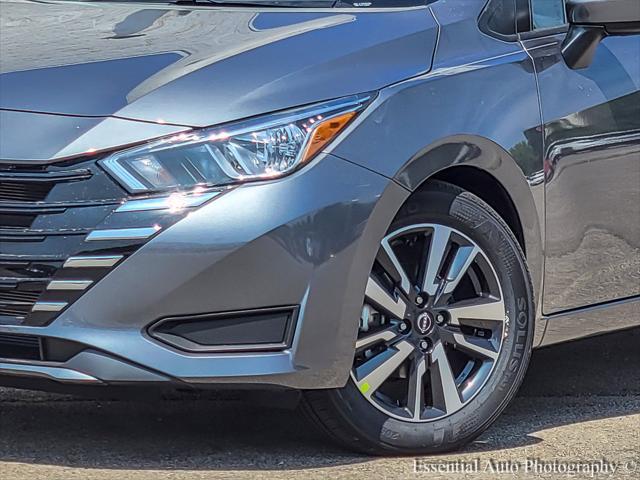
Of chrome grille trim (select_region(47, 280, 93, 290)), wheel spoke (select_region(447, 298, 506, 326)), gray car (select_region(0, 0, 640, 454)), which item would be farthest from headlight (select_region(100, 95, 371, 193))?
wheel spoke (select_region(447, 298, 506, 326))

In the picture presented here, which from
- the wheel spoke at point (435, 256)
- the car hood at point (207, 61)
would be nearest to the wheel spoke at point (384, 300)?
the wheel spoke at point (435, 256)

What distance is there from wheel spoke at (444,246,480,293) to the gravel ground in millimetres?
518

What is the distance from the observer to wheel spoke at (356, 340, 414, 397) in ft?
12.7

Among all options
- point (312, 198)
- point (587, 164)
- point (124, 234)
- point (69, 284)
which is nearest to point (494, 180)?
point (587, 164)

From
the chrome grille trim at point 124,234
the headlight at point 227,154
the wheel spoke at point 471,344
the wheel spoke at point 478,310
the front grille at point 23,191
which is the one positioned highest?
the headlight at point 227,154

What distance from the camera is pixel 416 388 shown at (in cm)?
398

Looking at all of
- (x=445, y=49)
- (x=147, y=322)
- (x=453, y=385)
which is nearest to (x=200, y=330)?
(x=147, y=322)

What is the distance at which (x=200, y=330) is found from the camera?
3.62 m

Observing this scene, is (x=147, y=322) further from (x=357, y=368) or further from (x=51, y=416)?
(x=51, y=416)

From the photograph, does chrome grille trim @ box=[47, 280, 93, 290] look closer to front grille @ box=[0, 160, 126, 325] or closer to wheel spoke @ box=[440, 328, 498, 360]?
front grille @ box=[0, 160, 126, 325]

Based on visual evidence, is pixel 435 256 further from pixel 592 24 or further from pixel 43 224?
pixel 43 224

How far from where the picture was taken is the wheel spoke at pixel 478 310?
404 cm

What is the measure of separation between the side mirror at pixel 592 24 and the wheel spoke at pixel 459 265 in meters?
0.74

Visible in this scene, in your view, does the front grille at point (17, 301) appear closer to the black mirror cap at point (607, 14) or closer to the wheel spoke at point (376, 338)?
the wheel spoke at point (376, 338)
